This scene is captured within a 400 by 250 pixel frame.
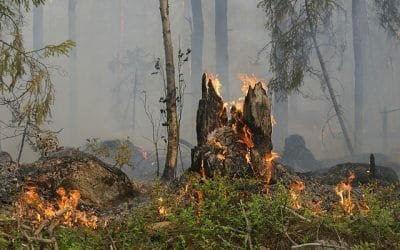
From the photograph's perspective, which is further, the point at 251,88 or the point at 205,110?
the point at 205,110

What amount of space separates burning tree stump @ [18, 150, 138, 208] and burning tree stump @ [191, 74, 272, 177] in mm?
1952

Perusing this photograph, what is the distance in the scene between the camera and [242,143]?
792 centimetres

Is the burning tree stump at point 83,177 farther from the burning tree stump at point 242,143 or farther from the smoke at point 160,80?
the smoke at point 160,80

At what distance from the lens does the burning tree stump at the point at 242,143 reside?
25.0ft

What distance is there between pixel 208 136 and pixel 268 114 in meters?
1.26

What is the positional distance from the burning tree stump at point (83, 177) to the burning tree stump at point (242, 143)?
1.95 meters

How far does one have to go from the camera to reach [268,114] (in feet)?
26.2

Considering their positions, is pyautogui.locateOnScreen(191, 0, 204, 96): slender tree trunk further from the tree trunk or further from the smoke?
the tree trunk

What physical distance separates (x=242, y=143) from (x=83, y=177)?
11.1 ft

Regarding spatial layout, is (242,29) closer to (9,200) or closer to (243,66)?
(243,66)

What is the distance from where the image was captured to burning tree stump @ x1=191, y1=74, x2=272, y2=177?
7617 mm

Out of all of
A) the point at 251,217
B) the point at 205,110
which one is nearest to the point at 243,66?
the point at 205,110

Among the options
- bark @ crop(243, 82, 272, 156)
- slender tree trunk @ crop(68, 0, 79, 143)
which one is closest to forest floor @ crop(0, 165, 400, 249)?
bark @ crop(243, 82, 272, 156)

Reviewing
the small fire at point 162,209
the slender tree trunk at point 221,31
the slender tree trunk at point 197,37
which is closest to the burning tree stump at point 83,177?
the small fire at point 162,209
